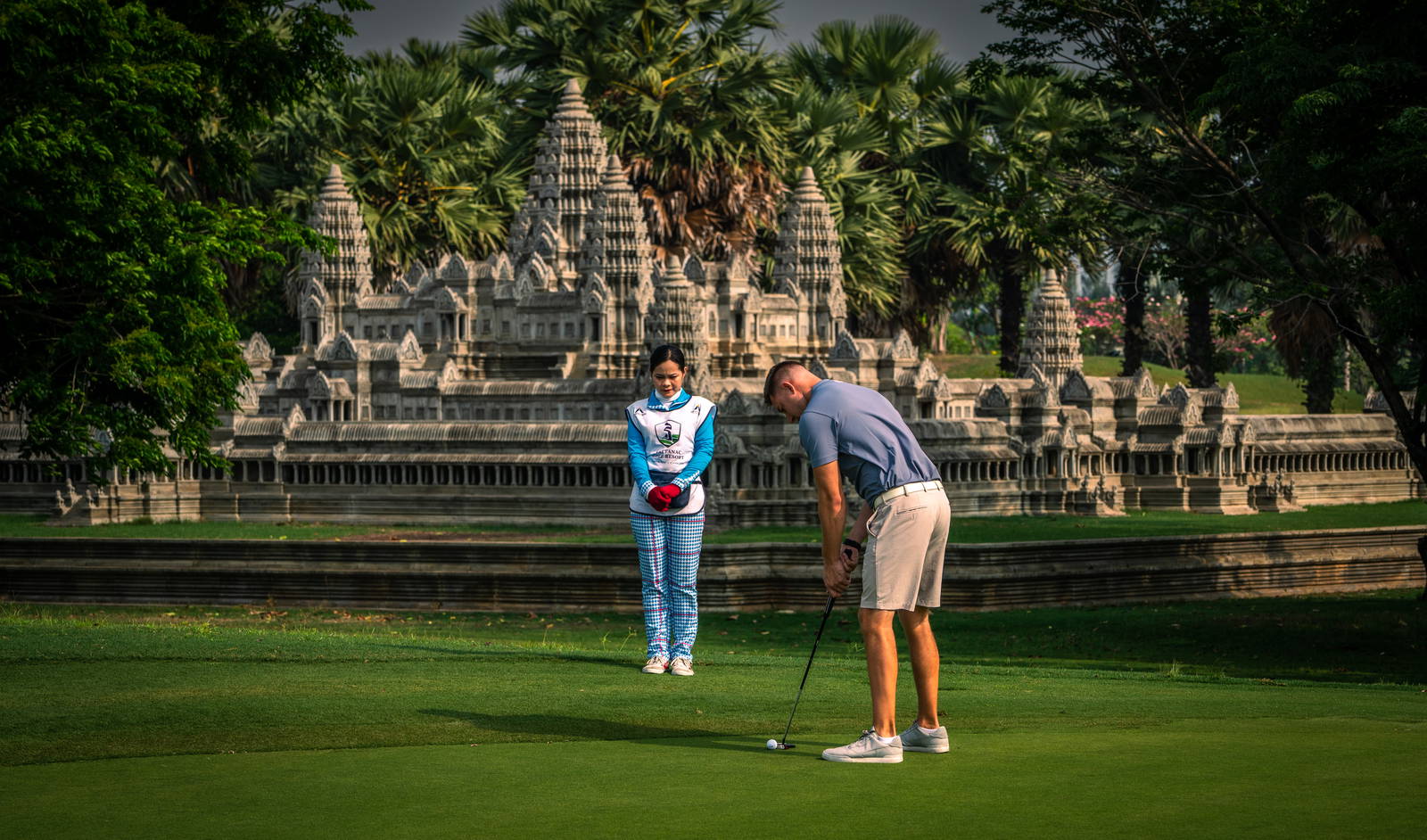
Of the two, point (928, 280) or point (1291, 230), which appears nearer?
point (1291, 230)

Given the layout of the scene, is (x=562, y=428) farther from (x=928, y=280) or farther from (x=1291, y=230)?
(x=928, y=280)

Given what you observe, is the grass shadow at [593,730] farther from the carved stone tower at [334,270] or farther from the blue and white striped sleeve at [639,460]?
the carved stone tower at [334,270]

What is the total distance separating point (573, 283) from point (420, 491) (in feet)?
83.1

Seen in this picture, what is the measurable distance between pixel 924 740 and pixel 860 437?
1651mm

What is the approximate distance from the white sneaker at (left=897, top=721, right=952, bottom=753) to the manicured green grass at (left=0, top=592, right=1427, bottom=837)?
99 mm

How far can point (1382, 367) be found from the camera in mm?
24203

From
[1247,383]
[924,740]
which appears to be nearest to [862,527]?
[924,740]

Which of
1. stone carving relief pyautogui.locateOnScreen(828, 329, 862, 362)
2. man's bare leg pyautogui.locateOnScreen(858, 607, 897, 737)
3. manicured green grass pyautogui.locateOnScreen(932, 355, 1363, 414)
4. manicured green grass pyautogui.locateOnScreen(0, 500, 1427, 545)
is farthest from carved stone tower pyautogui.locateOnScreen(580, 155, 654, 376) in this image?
man's bare leg pyautogui.locateOnScreen(858, 607, 897, 737)

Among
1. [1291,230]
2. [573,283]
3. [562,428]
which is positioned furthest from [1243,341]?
[1291,230]

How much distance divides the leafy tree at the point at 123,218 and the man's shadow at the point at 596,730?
13.1m

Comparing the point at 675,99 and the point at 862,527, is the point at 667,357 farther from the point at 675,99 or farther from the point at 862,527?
the point at 675,99

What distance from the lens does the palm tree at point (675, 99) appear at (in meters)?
80.7

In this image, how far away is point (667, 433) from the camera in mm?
13750

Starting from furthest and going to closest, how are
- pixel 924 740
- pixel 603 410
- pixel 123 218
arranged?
pixel 603 410 < pixel 123 218 < pixel 924 740
